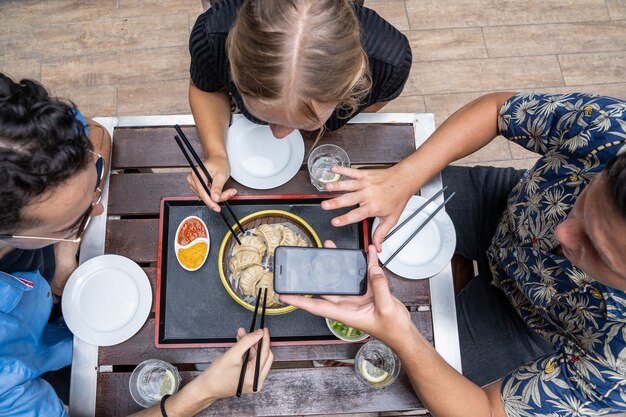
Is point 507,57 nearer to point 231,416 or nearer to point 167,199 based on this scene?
point 167,199

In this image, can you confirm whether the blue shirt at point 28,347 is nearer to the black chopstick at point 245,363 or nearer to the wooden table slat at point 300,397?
the wooden table slat at point 300,397

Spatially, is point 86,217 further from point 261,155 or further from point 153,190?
point 261,155

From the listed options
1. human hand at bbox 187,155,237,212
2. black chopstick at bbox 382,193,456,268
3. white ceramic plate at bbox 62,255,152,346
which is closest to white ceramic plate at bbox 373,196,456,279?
black chopstick at bbox 382,193,456,268

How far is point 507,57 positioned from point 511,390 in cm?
226

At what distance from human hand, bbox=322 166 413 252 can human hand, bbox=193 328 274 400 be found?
1.38ft

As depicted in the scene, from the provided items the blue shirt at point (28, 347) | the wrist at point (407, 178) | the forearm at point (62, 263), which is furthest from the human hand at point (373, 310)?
the forearm at point (62, 263)

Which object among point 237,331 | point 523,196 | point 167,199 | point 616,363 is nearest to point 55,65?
point 167,199

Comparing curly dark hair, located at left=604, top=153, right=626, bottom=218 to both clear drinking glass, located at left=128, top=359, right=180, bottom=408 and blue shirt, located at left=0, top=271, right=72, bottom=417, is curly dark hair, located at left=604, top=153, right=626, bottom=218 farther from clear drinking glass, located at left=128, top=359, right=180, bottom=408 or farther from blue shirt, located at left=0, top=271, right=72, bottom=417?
blue shirt, located at left=0, top=271, right=72, bottom=417

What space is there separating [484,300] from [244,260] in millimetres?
955

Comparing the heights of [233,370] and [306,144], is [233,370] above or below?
below

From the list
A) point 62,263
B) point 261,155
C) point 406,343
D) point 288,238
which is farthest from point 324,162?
point 62,263

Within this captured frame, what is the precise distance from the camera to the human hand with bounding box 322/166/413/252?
4.67ft

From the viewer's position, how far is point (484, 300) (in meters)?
1.72

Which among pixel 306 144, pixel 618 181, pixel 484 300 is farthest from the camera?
pixel 484 300
